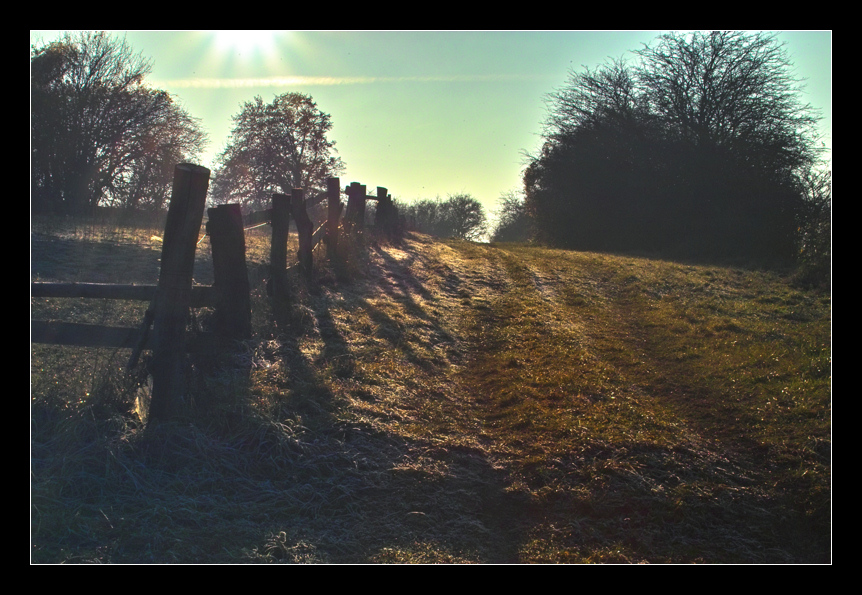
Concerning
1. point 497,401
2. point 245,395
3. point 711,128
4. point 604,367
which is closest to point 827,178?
point 711,128

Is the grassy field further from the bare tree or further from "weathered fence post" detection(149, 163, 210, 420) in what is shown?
the bare tree

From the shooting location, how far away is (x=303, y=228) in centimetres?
955

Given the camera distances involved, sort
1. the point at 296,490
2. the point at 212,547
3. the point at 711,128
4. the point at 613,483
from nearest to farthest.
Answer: the point at 212,547 < the point at 296,490 < the point at 613,483 < the point at 711,128

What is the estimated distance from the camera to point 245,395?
532cm

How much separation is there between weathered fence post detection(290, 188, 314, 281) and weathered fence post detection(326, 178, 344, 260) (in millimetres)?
2150

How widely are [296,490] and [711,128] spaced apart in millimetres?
26621

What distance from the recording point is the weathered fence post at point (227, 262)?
605cm

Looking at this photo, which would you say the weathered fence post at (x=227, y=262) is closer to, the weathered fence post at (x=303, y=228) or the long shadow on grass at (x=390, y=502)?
the long shadow on grass at (x=390, y=502)

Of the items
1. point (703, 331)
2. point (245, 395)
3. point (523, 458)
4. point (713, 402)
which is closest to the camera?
point (523, 458)

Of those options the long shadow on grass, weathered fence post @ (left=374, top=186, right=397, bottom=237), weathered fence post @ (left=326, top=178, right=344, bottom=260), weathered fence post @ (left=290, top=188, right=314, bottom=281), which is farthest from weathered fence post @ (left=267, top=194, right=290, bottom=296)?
weathered fence post @ (left=374, top=186, right=397, bottom=237)

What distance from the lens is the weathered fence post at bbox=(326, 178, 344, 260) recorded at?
474 inches

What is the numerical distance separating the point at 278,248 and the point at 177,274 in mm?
2916

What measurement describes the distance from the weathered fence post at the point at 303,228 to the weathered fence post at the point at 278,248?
121 cm
